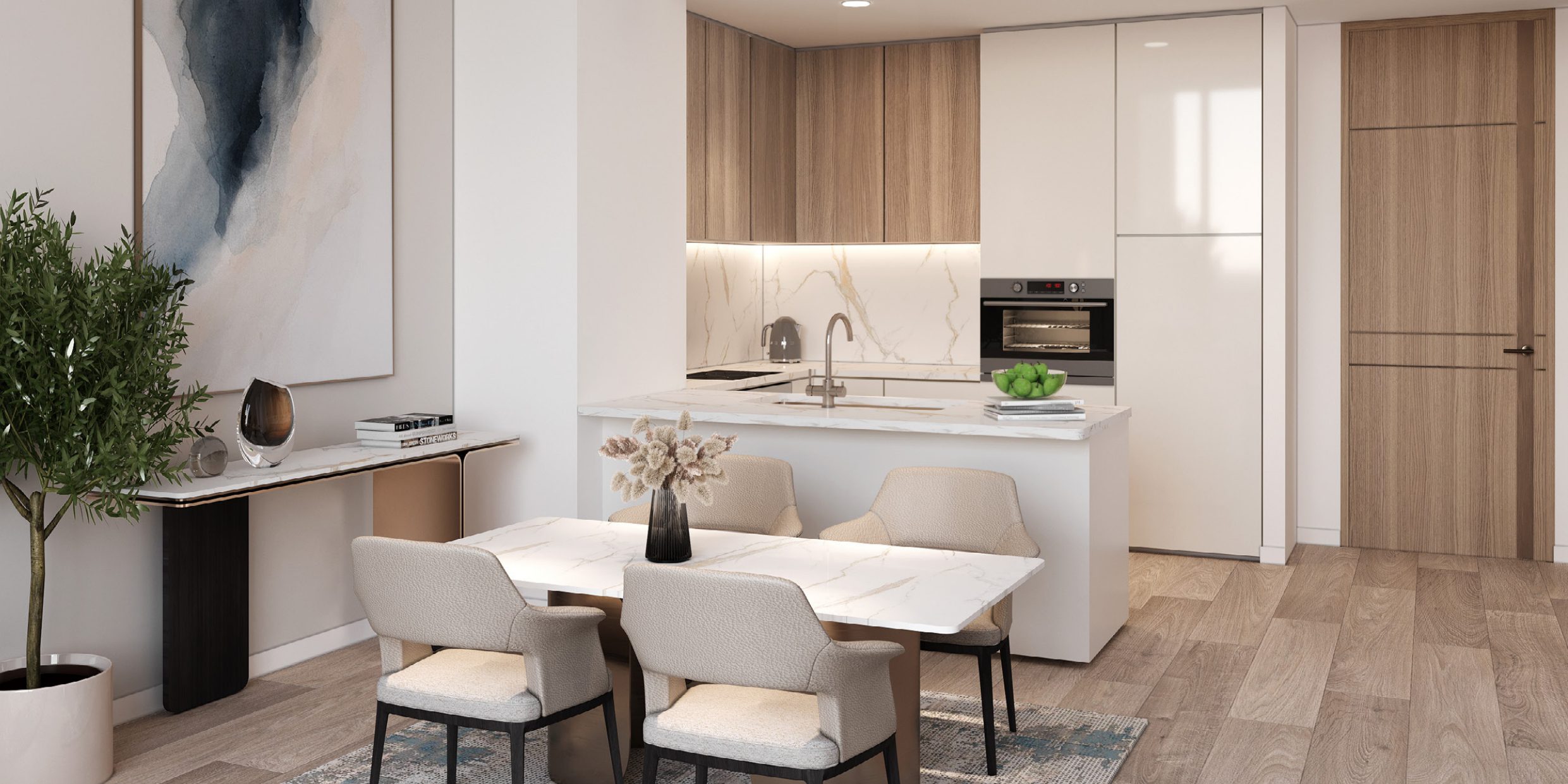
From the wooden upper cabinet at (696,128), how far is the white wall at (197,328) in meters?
1.36

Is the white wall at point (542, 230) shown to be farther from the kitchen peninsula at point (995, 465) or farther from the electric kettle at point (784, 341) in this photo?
the electric kettle at point (784, 341)

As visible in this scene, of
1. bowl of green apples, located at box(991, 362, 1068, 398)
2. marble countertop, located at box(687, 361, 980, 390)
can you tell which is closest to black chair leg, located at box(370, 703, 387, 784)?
bowl of green apples, located at box(991, 362, 1068, 398)

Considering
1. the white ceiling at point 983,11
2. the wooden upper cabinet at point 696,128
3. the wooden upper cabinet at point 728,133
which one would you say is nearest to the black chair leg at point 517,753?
the wooden upper cabinet at point 696,128

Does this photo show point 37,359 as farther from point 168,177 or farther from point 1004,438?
point 1004,438

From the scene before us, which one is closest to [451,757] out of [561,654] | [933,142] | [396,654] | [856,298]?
[396,654]

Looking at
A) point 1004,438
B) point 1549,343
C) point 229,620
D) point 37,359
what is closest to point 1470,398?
point 1549,343

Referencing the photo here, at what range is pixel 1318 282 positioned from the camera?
6.46 meters

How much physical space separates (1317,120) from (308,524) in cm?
492

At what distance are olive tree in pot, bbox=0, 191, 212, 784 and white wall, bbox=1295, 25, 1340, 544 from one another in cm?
512

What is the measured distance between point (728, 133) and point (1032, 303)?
172 cm

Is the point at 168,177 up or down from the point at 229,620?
up

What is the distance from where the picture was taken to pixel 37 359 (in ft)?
10.2

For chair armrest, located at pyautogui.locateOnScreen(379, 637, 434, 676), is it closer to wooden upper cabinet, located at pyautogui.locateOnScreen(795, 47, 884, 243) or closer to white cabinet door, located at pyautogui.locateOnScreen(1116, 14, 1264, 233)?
white cabinet door, located at pyautogui.locateOnScreen(1116, 14, 1264, 233)

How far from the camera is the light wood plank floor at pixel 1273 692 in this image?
11.6 feet
